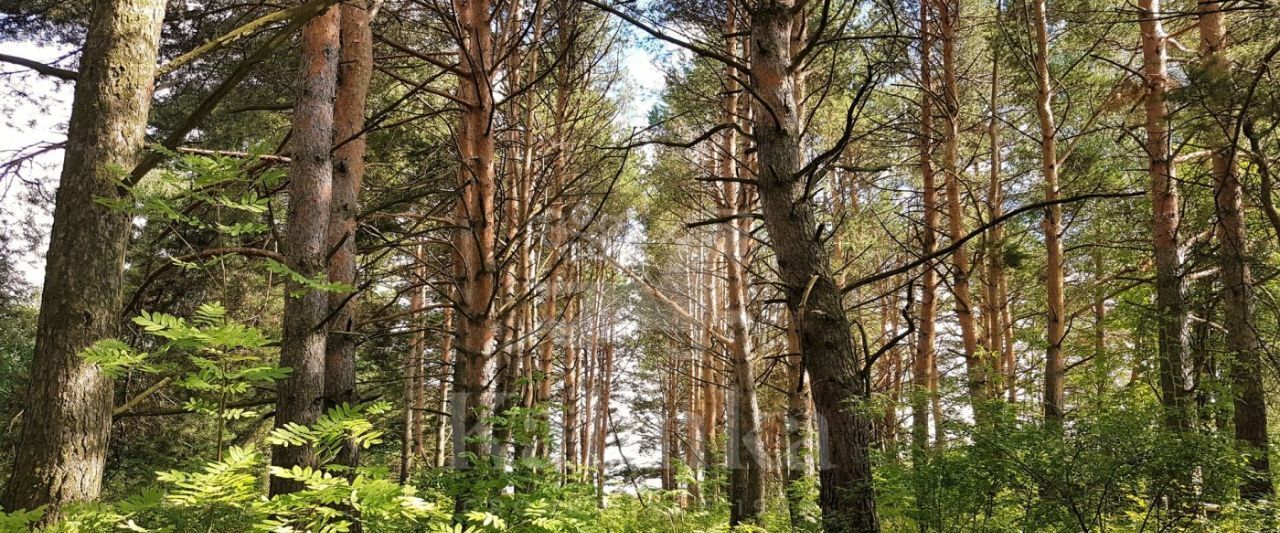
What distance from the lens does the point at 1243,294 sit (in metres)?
5.65

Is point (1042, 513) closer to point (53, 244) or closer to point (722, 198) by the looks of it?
point (53, 244)

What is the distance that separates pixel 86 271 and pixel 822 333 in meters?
3.49

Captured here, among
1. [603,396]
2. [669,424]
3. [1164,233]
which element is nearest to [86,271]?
[1164,233]

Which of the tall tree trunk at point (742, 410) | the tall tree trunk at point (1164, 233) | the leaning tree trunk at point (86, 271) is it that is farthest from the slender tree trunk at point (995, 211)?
the leaning tree trunk at point (86, 271)

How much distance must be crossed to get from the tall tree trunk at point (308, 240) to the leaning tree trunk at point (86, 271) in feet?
2.45

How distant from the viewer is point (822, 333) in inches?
97.3

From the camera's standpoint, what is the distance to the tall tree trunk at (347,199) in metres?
3.93

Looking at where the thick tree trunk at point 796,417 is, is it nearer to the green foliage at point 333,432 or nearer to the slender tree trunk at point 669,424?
the green foliage at point 333,432

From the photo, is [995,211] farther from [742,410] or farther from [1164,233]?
[742,410]

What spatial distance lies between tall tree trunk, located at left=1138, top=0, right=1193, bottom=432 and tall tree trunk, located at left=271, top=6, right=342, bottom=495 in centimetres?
665

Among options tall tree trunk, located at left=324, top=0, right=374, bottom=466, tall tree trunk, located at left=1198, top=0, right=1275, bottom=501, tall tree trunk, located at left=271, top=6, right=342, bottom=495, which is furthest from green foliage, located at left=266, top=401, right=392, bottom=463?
tall tree trunk, located at left=1198, top=0, right=1275, bottom=501

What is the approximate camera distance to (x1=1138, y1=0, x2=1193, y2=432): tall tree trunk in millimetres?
5672

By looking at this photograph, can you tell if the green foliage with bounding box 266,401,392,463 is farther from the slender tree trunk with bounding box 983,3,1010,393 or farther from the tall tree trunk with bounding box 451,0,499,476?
the slender tree trunk with bounding box 983,3,1010,393

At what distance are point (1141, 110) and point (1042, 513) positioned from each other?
5.89 meters
